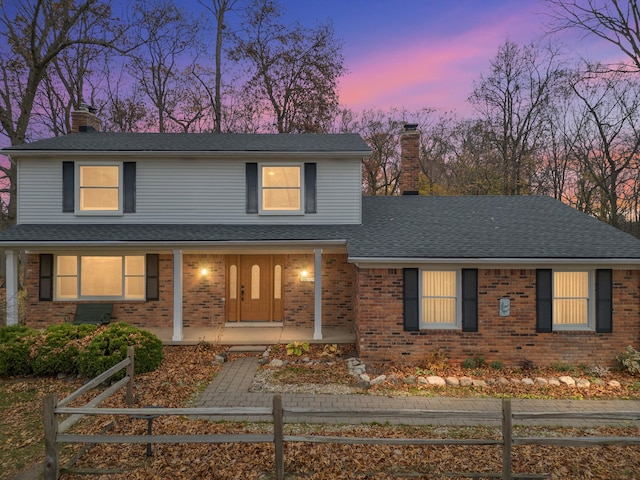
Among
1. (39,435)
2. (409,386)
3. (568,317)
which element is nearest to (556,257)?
(568,317)

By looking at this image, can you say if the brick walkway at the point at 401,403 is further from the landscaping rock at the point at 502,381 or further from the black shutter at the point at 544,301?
the black shutter at the point at 544,301

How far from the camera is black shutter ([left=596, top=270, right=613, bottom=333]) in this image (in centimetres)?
909

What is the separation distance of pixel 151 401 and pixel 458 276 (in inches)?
295

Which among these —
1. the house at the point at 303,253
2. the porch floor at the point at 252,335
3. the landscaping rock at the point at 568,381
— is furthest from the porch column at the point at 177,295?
the landscaping rock at the point at 568,381

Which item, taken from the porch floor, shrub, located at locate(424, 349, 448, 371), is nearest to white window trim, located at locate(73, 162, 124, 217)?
the porch floor

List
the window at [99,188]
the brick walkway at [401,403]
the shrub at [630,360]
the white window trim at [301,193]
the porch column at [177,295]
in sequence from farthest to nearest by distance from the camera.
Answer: the white window trim at [301,193], the window at [99,188], the porch column at [177,295], the shrub at [630,360], the brick walkway at [401,403]

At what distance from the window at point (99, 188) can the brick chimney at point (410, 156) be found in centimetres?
1000

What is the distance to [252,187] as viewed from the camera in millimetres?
11648

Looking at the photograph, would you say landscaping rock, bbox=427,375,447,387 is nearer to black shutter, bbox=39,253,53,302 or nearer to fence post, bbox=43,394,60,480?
fence post, bbox=43,394,60,480

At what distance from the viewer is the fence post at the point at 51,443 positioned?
15.0ft

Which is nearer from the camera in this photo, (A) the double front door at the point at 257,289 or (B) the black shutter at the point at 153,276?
(B) the black shutter at the point at 153,276

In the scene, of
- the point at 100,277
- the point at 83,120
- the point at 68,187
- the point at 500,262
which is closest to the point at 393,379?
the point at 500,262

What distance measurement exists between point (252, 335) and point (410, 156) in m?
8.71

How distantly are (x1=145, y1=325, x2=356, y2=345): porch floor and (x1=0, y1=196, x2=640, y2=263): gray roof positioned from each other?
279 centimetres
